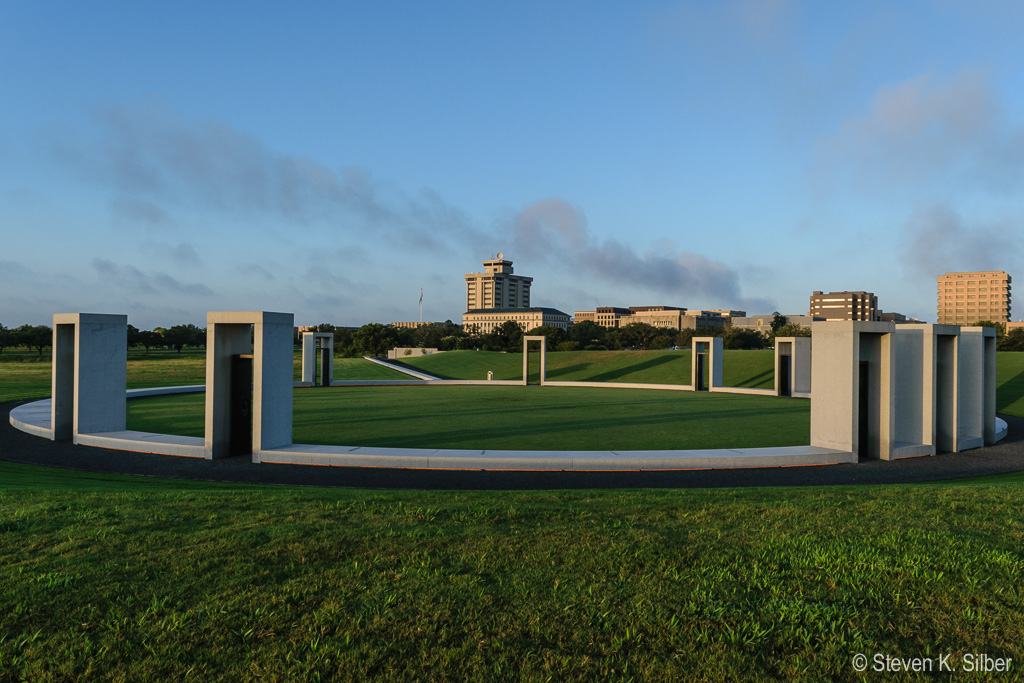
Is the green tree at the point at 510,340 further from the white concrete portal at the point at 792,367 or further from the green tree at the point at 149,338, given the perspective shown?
the green tree at the point at 149,338

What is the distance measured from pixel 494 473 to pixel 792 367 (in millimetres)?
26220

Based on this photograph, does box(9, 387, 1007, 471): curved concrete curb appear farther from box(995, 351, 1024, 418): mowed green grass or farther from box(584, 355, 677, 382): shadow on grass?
box(584, 355, 677, 382): shadow on grass

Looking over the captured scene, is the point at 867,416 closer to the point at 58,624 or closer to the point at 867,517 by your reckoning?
the point at 867,517

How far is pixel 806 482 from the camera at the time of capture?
1184cm

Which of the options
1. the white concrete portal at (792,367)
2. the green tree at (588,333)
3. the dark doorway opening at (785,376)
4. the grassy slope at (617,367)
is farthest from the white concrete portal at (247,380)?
the green tree at (588,333)

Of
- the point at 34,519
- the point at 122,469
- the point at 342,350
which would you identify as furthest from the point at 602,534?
the point at 342,350

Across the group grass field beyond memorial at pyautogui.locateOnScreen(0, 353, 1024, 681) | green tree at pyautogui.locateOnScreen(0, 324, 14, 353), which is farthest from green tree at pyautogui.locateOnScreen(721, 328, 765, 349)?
green tree at pyautogui.locateOnScreen(0, 324, 14, 353)

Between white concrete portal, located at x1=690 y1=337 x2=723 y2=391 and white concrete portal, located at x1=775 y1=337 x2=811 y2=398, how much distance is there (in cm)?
402

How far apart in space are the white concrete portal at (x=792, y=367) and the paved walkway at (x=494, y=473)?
58.5 feet

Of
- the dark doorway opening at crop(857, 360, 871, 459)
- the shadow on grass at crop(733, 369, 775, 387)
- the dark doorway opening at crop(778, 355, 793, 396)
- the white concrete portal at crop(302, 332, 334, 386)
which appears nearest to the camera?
the dark doorway opening at crop(857, 360, 871, 459)

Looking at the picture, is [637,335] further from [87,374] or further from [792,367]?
[87,374]

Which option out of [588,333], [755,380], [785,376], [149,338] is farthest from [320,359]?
[588,333]

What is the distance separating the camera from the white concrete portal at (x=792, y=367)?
32.9 meters

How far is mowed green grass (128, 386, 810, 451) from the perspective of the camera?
16062 millimetres
